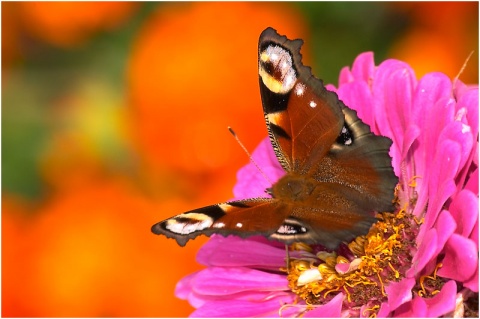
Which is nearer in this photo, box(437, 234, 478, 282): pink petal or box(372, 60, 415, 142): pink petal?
box(437, 234, 478, 282): pink petal

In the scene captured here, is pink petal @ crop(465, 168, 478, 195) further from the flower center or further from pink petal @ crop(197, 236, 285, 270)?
pink petal @ crop(197, 236, 285, 270)

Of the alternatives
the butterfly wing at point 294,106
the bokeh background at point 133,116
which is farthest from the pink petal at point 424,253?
the bokeh background at point 133,116

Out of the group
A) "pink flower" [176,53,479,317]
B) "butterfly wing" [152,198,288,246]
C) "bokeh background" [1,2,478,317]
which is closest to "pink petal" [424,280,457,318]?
"pink flower" [176,53,479,317]

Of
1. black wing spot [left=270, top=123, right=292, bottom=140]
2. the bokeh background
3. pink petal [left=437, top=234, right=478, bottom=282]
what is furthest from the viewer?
the bokeh background

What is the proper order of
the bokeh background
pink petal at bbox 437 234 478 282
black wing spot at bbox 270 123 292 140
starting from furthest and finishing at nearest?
the bokeh background
black wing spot at bbox 270 123 292 140
pink petal at bbox 437 234 478 282

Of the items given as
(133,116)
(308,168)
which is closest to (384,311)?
(308,168)

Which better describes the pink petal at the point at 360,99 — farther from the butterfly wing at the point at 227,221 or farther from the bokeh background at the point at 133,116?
the bokeh background at the point at 133,116

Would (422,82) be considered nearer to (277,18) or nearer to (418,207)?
(418,207)
